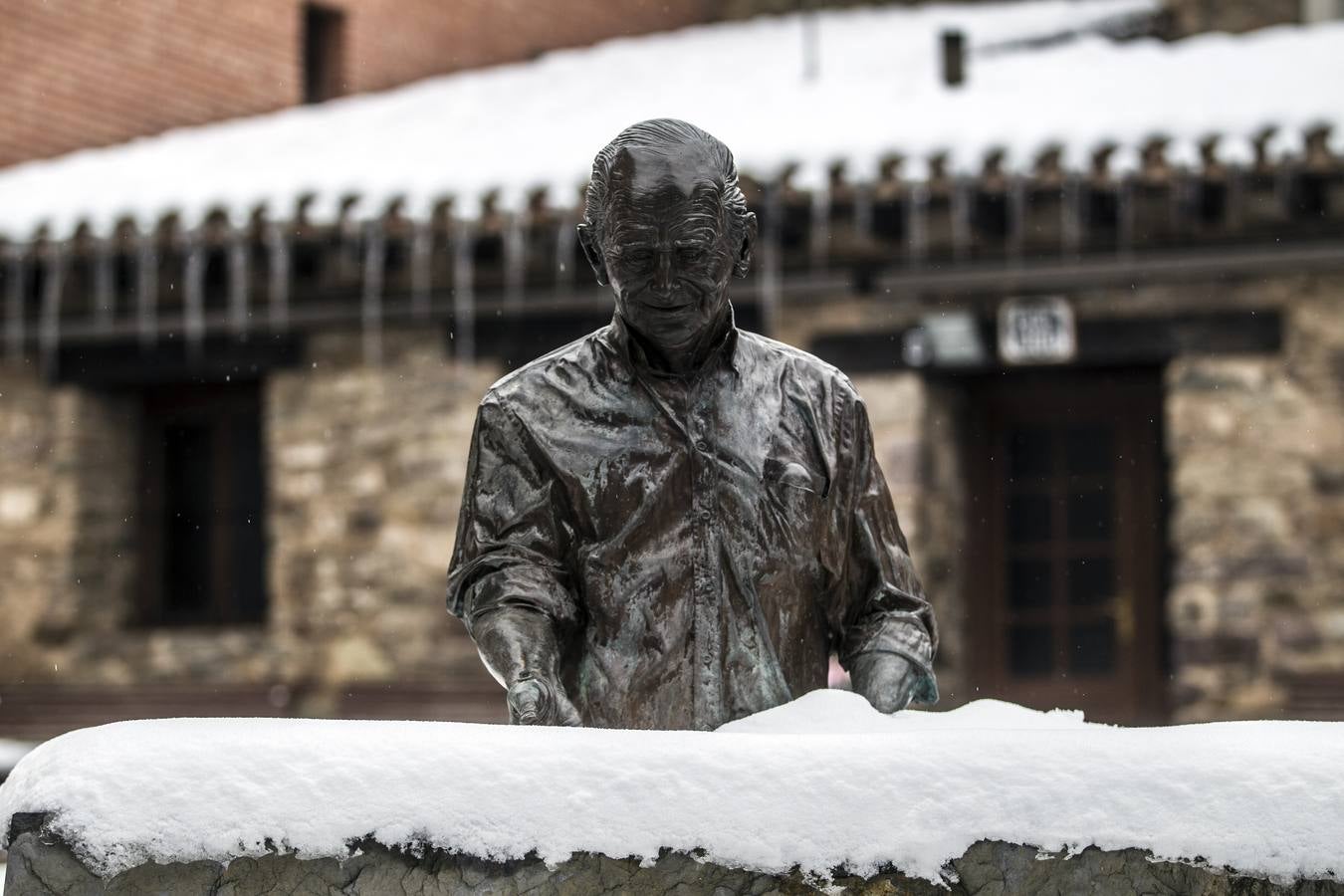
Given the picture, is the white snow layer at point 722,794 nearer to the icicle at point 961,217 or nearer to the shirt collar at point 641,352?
the shirt collar at point 641,352

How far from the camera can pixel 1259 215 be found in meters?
8.55

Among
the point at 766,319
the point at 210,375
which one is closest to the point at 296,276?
the point at 210,375

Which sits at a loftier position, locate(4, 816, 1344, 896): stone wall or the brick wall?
the brick wall

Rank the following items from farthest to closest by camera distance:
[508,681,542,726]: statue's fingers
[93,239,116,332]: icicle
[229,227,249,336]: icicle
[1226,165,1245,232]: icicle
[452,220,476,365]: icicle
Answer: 1. [93,239,116,332]: icicle
2. [229,227,249,336]: icicle
3. [452,220,476,365]: icicle
4. [1226,165,1245,232]: icicle
5. [508,681,542,726]: statue's fingers

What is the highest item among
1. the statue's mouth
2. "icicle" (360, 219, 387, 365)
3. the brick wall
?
the brick wall

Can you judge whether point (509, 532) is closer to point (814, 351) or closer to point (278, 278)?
point (814, 351)

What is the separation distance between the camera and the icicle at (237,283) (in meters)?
9.44

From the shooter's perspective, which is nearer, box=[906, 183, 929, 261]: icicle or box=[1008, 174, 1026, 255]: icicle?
box=[1008, 174, 1026, 255]: icicle

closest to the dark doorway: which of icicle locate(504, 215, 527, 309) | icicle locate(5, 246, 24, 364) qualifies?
icicle locate(504, 215, 527, 309)

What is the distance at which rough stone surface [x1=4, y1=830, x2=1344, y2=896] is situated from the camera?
78.3 inches

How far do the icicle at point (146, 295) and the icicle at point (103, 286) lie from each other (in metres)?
0.14

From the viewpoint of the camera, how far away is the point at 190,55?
521 inches

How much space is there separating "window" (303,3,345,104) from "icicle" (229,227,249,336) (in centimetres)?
493

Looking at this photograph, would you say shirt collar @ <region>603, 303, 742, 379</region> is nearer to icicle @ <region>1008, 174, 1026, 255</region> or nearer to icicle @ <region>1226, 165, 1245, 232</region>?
icicle @ <region>1008, 174, 1026, 255</region>
